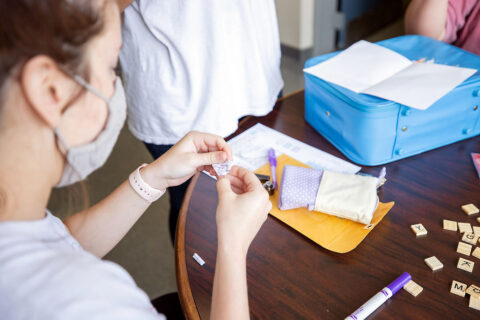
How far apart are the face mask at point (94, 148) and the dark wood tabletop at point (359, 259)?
0.26 meters

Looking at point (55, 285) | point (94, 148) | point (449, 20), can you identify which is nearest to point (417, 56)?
point (449, 20)

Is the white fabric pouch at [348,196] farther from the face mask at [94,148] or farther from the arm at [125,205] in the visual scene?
the face mask at [94,148]

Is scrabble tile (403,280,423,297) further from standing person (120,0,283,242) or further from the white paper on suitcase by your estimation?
standing person (120,0,283,242)

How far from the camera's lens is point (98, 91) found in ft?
1.80

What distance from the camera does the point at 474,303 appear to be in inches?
23.9

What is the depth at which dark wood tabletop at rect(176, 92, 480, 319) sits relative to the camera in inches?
24.7

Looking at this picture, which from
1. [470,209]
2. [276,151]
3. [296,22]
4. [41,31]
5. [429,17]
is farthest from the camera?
[296,22]

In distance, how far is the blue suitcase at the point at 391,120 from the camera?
877mm

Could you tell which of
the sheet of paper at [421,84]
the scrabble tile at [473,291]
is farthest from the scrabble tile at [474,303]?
the sheet of paper at [421,84]

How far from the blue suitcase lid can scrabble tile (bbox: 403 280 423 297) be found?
392 millimetres

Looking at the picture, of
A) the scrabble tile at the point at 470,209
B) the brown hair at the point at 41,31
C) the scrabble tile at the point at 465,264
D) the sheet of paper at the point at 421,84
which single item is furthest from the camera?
the sheet of paper at the point at 421,84

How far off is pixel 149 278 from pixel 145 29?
110 cm

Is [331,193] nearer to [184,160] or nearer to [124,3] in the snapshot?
[184,160]

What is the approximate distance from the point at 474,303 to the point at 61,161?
687 millimetres
